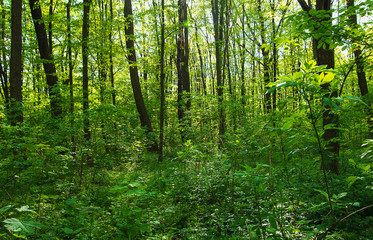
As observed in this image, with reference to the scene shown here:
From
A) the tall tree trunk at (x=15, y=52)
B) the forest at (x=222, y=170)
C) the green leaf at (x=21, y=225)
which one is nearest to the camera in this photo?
the green leaf at (x=21, y=225)

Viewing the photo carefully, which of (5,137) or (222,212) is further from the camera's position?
(5,137)

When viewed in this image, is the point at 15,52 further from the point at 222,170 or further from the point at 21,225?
the point at 222,170

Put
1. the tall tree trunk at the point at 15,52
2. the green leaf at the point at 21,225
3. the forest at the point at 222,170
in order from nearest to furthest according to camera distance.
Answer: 1. the green leaf at the point at 21,225
2. the forest at the point at 222,170
3. the tall tree trunk at the point at 15,52

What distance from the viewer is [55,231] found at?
3.11 meters

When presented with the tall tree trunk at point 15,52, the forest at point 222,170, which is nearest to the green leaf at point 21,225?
the forest at point 222,170

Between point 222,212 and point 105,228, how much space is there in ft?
6.26

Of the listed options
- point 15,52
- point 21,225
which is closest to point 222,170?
point 21,225

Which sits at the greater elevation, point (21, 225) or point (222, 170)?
point (21, 225)

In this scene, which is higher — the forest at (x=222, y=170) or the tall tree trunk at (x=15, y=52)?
the tall tree trunk at (x=15, y=52)

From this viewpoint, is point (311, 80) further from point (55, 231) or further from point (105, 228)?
point (55, 231)

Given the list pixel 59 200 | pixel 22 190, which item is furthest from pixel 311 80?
pixel 22 190

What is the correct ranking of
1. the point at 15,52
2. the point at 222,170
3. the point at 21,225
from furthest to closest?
the point at 15,52
the point at 222,170
the point at 21,225

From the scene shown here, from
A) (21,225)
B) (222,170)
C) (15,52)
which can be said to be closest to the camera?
(21,225)

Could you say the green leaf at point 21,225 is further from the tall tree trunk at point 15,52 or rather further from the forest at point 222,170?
the tall tree trunk at point 15,52
